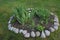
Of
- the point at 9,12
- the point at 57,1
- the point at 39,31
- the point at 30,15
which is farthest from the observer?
the point at 57,1

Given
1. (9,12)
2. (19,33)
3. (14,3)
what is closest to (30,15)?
(19,33)

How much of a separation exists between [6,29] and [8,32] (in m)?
0.12

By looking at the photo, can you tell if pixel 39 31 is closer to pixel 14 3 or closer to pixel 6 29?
pixel 6 29

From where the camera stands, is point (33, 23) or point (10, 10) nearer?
point (33, 23)

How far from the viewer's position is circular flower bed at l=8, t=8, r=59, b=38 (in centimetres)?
370

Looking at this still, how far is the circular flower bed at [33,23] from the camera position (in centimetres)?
370

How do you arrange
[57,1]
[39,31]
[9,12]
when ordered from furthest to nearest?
[57,1] → [9,12] → [39,31]

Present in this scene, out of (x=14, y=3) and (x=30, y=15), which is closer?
(x=30, y=15)

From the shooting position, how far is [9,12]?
4.60m

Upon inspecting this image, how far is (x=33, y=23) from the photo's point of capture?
3.84 m

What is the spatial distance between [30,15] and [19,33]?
0.54 m

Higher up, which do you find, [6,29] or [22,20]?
[22,20]

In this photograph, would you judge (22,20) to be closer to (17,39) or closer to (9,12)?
(17,39)

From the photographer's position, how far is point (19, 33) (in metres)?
3.75
